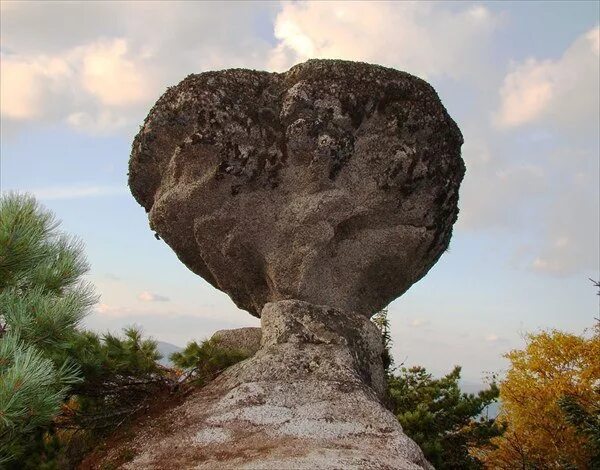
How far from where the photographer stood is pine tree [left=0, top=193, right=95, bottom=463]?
5.07m

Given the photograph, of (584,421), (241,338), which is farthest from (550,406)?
(241,338)

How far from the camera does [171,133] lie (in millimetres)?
7066

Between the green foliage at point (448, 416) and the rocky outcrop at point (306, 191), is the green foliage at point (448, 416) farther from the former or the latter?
the rocky outcrop at point (306, 191)

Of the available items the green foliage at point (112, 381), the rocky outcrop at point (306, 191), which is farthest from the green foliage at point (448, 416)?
the green foliage at point (112, 381)

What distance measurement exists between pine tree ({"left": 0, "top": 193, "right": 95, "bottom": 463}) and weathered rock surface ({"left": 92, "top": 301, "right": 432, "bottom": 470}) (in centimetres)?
67

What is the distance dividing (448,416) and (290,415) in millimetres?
5654

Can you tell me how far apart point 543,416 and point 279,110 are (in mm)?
7878

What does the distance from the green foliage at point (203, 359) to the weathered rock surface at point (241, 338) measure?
0.57m

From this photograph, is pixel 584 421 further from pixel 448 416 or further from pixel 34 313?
pixel 34 313

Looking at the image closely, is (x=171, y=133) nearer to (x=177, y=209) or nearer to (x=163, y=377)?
(x=177, y=209)

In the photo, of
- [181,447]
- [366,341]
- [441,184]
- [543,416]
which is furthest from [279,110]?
[543,416]

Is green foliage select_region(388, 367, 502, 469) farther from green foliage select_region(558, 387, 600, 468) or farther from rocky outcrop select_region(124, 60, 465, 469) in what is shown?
rocky outcrop select_region(124, 60, 465, 469)

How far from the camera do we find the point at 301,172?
704 centimetres

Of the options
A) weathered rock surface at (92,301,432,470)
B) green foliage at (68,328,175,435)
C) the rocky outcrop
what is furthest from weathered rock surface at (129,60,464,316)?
green foliage at (68,328,175,435)
